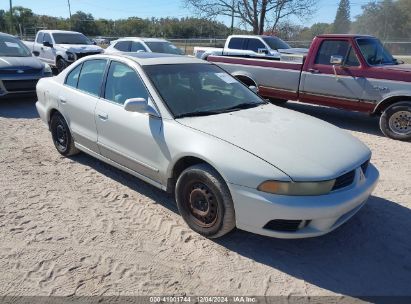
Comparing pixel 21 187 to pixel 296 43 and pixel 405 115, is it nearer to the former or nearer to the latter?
pixel 405 115

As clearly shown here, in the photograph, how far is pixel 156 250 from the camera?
3.25 meters

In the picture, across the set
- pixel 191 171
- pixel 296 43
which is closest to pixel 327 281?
pixel 191 171

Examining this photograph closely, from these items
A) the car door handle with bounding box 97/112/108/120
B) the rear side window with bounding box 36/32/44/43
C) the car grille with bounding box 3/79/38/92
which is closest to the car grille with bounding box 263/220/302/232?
the car door handle with bounding box 97/112/108/120

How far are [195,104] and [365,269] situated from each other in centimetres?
221

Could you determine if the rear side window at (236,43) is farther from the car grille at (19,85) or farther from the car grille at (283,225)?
the car grille at (283,225)

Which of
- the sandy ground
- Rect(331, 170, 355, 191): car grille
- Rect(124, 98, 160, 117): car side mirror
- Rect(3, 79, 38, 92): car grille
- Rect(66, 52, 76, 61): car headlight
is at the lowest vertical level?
the sandy ground

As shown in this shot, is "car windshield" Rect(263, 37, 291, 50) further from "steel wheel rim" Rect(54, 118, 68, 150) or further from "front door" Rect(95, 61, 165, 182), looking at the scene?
"front door" Rect(95, 61, 165, 182)

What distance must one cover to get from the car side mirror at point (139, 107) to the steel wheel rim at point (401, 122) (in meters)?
5.03

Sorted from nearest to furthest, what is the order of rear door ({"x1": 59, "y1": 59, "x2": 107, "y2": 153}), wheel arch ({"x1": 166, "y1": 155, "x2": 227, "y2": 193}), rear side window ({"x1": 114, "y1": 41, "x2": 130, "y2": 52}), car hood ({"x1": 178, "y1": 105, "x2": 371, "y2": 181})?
1. car hood ({"x1": 178, "y1": 105, "x2": 371, "y2": 181})
2. wheel arch ({"x1": 166, "y1": 155, "x2": 227, "y2": 193})
3. rear door ({"x1": 59, "y1": 59, "x2": 107, "y2": 153})
4. rear side window ({"x1": 114, "y1": 41, "x2": 130, "y2": 52})

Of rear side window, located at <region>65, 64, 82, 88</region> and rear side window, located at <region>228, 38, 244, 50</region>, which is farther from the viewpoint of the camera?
rear side window, located at <region>228, 38, 244, 50</region>

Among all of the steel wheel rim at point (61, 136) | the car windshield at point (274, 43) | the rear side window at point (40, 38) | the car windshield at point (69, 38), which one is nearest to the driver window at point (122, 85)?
the steel wheel rim at point (61, 136)

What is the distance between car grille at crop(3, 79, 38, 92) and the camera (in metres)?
8.67

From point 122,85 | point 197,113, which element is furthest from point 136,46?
point 197,113

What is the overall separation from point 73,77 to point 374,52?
19.0 feet
